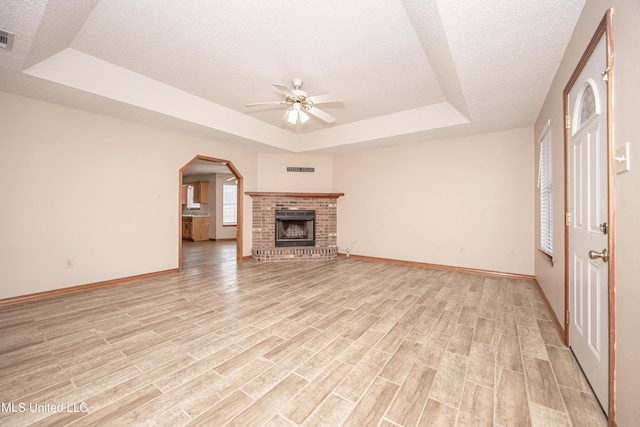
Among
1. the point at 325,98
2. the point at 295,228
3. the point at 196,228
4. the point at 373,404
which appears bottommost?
the point at 373,404

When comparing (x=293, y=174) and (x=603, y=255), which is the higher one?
(x=293, y=174)

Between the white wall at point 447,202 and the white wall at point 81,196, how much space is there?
387 centimetres

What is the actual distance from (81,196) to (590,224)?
5.59m

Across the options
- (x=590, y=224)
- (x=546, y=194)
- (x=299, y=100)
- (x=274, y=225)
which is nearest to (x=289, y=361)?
(x=590, y=224)

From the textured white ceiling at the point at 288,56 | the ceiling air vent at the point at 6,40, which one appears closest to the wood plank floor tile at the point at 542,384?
the textured white ceiling at the point at 288,56

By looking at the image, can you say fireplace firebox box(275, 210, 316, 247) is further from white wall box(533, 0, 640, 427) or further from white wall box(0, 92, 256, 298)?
white wall box(533, 0, 640, 427)

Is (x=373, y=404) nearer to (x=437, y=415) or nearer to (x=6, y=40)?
(x=437, y=415)

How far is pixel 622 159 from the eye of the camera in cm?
123

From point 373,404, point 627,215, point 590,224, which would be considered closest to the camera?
point 627,215

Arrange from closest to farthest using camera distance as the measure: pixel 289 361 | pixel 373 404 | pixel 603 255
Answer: pixel 603 255
pixel 373 404
pixel 289 361

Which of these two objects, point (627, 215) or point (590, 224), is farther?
point (590, 224)

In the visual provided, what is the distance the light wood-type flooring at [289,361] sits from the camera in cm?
145

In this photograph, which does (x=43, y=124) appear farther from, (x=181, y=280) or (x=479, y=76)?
(x=479, y=76)

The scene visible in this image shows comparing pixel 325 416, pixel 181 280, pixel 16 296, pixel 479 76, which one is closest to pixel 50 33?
pixel 16 296
